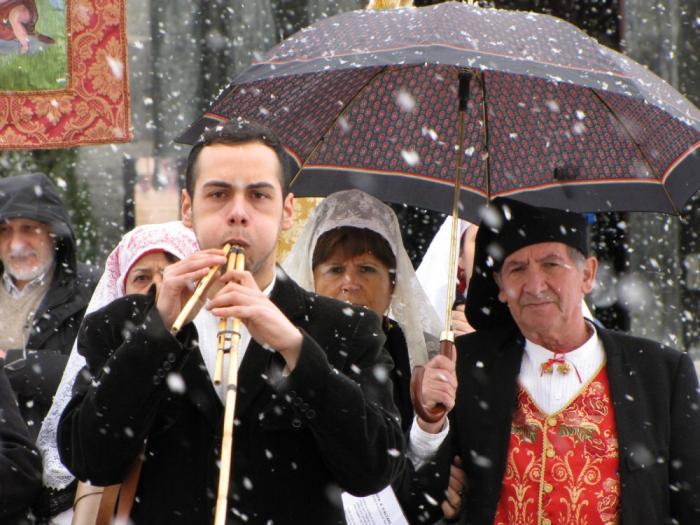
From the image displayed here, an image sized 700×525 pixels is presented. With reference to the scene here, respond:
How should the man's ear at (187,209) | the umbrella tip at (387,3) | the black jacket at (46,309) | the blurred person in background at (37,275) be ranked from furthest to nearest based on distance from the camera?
the umbrella tip at (387,3) < the blurred person in background at (37,275) < the black jacket at (46,309) < the man's ear at (187,209)

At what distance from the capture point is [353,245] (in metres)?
4.62

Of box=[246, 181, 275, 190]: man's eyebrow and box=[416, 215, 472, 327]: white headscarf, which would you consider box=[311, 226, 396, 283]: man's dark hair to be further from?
box=[246, 181, 275, 190]: man's eyebrow

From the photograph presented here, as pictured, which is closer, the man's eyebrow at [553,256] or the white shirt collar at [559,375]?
the white shirt collar at [559,375]

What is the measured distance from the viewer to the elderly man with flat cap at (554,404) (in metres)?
3.77

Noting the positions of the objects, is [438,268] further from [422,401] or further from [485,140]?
[422,401]

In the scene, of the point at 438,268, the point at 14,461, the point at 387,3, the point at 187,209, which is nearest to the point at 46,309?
the point at 14,461

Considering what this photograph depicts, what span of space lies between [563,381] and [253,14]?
4301 mm

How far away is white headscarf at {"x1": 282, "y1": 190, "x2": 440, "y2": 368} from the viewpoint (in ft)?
15.2

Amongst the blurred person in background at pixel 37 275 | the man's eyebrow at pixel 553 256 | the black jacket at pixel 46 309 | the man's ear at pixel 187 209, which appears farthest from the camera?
the blurred person in background at pixel 37 275

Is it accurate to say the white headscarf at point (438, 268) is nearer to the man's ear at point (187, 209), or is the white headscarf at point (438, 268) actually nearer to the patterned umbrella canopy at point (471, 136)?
the patterned umbrella canopy at point (471, 136)

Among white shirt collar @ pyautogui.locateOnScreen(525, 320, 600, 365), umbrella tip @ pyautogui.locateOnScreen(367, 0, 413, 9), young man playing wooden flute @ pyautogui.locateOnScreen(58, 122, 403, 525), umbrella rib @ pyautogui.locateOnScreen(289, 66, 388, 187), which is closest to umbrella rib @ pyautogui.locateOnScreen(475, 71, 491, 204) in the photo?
umbrella rib @ pyautogui.locateOnScreen(289, 66, 388, 187)

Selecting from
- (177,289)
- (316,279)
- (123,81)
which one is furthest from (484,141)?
(123,81)

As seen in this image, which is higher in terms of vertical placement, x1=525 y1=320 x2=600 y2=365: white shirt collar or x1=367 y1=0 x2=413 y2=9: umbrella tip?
x1=367 y1=0 x2=413 y2=9: umbrella tip

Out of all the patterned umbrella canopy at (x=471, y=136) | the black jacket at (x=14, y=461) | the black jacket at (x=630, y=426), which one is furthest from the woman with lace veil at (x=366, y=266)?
the black jacket at (x=14, y=461)
